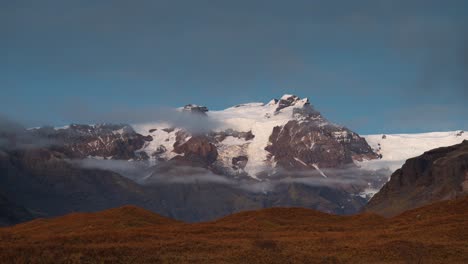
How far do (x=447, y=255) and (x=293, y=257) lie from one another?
65.4 feet

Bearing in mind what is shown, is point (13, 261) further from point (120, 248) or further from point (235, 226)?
point (235, 226)

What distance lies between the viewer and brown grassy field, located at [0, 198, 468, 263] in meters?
87.9

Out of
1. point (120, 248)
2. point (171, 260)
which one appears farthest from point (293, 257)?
point (120, 248)

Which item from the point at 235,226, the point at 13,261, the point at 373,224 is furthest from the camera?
the point at 373,224

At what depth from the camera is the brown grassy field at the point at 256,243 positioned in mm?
87875

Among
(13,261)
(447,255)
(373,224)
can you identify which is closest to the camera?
(13,261)

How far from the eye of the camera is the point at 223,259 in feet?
303

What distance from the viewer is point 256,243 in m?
104

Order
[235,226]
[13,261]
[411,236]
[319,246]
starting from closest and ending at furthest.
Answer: [13,261] < [319,246] < [411,236] < [235,226]

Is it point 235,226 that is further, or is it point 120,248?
point 235,226

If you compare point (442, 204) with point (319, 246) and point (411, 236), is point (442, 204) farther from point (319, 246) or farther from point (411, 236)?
point (319, 246)

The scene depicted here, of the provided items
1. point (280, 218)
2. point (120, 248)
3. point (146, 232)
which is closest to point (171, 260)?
point (120, 248)

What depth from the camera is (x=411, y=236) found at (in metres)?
110

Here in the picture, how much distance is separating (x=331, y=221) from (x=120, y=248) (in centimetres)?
7167
